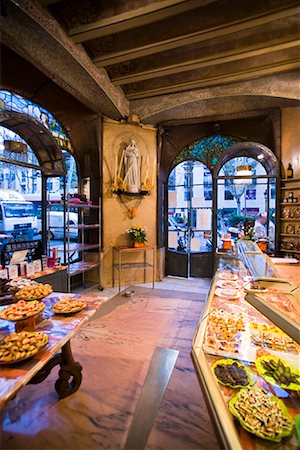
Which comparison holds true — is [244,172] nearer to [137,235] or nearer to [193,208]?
[193,208]

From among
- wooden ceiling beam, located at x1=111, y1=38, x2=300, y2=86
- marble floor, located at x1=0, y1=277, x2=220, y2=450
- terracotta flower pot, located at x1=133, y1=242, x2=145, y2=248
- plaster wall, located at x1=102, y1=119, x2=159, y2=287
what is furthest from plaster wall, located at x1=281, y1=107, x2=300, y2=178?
marble floor, located at x1=0, y1=277, x2=220, y2=450

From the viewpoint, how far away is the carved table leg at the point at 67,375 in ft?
6.43

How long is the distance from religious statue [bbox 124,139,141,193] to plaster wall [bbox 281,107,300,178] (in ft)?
10.4

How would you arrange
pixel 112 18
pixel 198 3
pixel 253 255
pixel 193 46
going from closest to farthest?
pixel 198 3 < pixel 112 18 < pixel 253 255 < pixel 193 46

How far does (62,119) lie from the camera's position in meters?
4.78

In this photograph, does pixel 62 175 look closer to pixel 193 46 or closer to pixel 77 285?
pixel 77 285

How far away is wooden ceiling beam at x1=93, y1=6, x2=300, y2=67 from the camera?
2.70 m

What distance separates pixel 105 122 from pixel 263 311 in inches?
196

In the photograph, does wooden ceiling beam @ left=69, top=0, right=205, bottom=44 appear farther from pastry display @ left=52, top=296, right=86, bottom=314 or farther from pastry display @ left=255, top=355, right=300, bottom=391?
pastry display @ left=255, top=355, right=300, bottom=391

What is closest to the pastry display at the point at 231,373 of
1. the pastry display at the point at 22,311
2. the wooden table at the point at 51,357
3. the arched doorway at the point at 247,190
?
the wooden table at the point at 51,357

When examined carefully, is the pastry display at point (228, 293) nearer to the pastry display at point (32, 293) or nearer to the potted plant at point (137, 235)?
the pastry display at point (32, 293)

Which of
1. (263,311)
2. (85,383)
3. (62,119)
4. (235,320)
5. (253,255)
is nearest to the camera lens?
(263,311)

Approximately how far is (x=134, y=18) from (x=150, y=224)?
3715mm

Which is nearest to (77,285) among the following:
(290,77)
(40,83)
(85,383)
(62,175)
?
(62,175)
